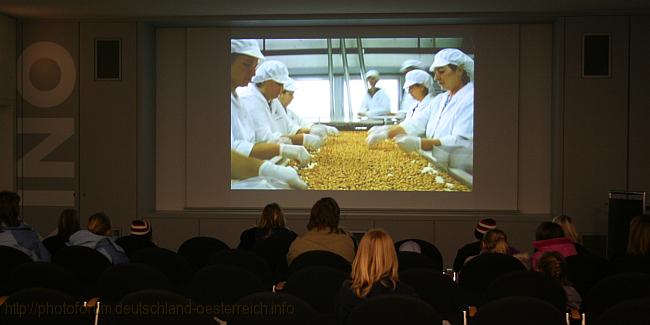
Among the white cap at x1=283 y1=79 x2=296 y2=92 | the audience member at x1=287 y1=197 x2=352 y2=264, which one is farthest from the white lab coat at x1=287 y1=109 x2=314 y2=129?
the audience member at x1=287 y1=197 x2=352 y2=264

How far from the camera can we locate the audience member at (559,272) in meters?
4.32

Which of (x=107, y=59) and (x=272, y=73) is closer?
(x=107, y=59)

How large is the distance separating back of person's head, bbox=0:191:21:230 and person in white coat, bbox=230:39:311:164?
14.3ft

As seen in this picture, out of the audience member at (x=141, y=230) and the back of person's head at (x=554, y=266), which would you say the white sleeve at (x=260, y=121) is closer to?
the audience member at (x=141, y=230)

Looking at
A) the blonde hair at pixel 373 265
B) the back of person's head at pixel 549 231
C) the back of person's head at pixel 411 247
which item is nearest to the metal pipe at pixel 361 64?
the back of person's head at pixel 411 247

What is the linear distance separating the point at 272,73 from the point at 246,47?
18.9 inches

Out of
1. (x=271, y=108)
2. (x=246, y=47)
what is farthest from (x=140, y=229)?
(x=246, y=47)

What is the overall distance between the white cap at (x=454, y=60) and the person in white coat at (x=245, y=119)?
6.79 ft

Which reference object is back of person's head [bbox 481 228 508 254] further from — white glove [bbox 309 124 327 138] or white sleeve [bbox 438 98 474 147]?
white glove [bbox 309 124 327 138]

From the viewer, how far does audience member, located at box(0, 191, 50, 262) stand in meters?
5.44

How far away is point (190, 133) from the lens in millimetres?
9836

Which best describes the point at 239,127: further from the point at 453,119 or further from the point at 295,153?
the point at 453,119

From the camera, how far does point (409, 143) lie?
31.4 ft

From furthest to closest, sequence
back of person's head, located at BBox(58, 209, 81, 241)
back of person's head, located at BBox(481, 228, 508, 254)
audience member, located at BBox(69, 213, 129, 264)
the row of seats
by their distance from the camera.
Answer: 1. back of person's head, located at BBox(58, 209, 81, 241)
2. audience member, located at BBox(69, 213, 129, 264)
3. back of person's head, located at BBox(481, 228, 508, 254)
4. the row of seats
